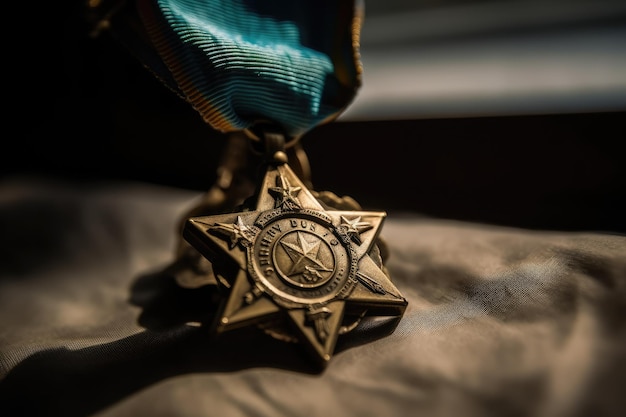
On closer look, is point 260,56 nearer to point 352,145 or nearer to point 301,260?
point 301,260

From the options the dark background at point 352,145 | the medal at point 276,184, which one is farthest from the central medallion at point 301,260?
the dark background at point 352,145

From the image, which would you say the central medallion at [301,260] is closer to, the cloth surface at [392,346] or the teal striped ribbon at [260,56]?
the cloth surface at [392,346]

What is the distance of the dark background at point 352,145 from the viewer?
1127 millimetres

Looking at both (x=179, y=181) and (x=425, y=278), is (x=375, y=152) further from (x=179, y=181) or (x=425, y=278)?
(x=179, y=181)

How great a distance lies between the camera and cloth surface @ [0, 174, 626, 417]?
609mm

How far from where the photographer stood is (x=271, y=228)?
78 centimetres

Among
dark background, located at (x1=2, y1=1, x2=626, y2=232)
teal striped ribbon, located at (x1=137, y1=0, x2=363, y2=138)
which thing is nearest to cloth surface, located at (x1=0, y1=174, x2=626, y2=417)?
dark background, located at (x1=2, y1=1, x2=626, y2=232)

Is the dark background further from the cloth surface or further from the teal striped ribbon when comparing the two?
the teal striped ribbon

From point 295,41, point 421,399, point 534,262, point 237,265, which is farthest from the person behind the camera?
point 295,41

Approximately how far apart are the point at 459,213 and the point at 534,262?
0.36 meters

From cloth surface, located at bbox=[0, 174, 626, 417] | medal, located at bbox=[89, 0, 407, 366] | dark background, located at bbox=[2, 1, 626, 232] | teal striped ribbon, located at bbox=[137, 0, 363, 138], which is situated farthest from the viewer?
dark background, located at bbox=[2, 1, 626, 232]

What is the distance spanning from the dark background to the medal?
328mm

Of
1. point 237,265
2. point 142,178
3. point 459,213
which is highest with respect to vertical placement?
point 237,265

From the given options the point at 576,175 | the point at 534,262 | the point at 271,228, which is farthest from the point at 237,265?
the point at 576,175
